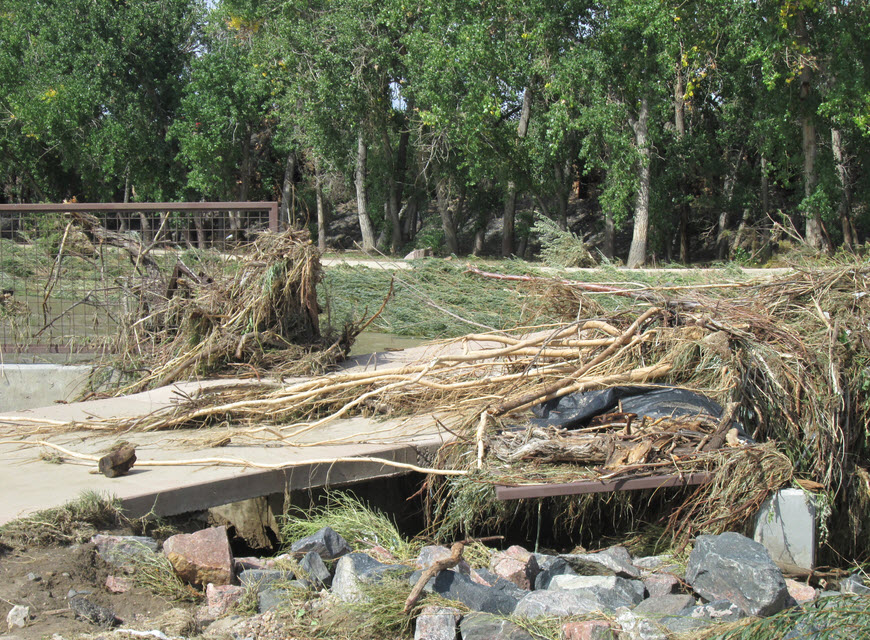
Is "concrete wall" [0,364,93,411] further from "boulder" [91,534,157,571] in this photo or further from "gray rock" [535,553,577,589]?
"gray rock" [535,553,577,589]

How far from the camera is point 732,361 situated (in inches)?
200

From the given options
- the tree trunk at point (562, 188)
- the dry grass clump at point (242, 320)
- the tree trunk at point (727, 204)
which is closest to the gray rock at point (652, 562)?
the dry grass clump at point (242, 320)

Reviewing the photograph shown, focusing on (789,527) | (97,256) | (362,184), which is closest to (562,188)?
(362,184)

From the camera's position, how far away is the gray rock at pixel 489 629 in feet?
10.6

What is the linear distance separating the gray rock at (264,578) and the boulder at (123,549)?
0.44 m

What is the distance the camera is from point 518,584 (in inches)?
155

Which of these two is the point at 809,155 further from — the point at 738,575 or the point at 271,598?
A: the point at 271,598

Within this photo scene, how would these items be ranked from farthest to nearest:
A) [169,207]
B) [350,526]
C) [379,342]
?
[379,342]
[169,207]
[350,526]

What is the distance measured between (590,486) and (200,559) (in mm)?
1996

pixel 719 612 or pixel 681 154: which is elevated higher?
pixel 681 154

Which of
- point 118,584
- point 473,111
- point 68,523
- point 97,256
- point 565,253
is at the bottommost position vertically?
point 118,584

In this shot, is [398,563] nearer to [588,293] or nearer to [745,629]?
[745,629]

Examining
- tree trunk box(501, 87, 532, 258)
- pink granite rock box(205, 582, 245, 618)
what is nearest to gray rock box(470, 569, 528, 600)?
pink granite rock box(205, 582, 245, 618)

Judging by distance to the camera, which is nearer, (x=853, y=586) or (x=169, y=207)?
(x=853, y=586)
